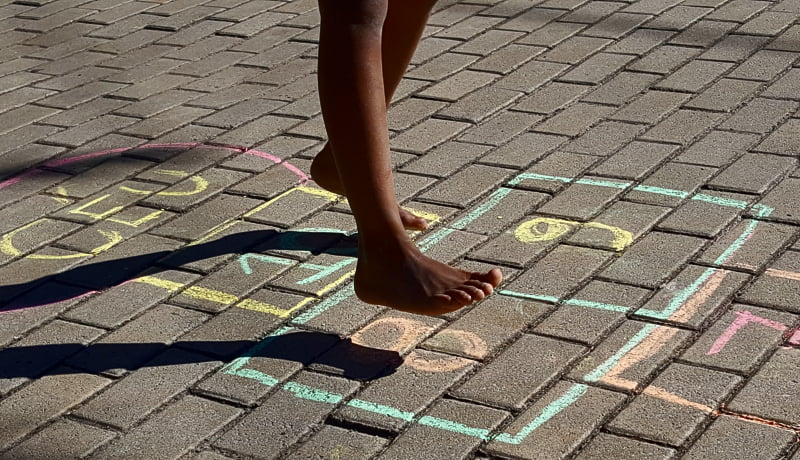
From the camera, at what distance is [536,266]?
327cm

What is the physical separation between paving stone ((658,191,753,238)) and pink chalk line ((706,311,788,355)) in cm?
47

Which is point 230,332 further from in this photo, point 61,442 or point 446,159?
point 446,159

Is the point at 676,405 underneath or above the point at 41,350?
underneath

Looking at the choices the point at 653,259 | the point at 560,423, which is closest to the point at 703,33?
the point at 653,259

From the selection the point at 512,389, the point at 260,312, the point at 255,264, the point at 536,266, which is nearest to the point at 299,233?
the point at 255,264

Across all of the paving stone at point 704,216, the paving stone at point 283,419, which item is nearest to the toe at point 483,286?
the paving stone at point 283,419

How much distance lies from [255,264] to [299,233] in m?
0.24

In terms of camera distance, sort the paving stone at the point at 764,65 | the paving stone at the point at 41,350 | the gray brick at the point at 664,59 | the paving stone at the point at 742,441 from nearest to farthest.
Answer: the paving stone at the point at 742,441, the paving stone at the point at 41,350, the paving stone at the point at 764,65, the gray brick at the point at 664,59

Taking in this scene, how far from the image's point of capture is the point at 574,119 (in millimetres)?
4305

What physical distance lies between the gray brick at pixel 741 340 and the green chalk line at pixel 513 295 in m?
0.14

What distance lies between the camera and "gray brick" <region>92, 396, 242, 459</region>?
2.58 m

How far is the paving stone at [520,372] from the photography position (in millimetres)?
2670

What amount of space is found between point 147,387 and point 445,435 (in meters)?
0.79

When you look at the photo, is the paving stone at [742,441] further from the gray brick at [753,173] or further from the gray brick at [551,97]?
the gray brick at [551,97]
